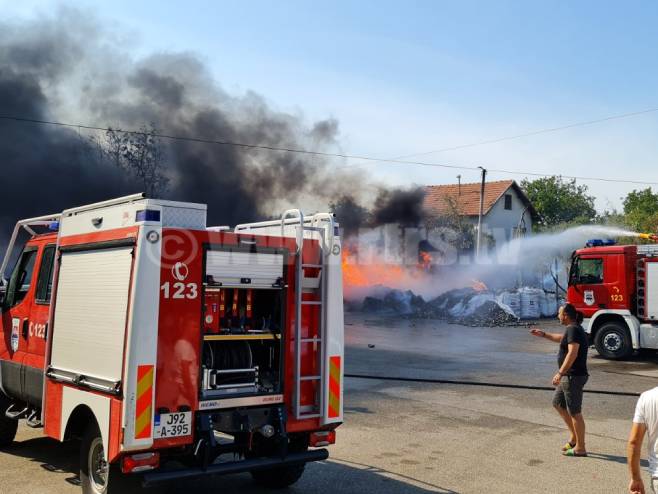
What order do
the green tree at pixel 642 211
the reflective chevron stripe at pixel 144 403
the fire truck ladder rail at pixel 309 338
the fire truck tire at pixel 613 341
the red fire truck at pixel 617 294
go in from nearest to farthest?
the reflective chevron stripe at pixel 144 403, the fire truck ladder rail at pixel 309 338, the red fire truck at pixel 617 294, the fire truck tire at pixel 613 341, the green tree at pixel 642 211

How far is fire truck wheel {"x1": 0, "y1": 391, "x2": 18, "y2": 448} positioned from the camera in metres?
7.38

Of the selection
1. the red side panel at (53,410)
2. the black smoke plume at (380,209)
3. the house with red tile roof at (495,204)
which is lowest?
the red side panel at (53,410)

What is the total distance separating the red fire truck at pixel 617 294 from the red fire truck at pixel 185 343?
1241 centimetres

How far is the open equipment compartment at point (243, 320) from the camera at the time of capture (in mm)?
5469

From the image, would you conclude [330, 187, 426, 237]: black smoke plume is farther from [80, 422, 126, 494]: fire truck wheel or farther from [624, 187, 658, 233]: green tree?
[80, 422, 126, 494]: fire truck wheel

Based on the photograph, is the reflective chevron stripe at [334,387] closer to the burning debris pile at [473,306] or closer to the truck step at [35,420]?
the truck step at [35,420]

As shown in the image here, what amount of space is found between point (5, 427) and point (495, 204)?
41.1 meters

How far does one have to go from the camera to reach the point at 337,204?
3341 centimetres

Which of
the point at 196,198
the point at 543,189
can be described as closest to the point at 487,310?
the point at 196,198

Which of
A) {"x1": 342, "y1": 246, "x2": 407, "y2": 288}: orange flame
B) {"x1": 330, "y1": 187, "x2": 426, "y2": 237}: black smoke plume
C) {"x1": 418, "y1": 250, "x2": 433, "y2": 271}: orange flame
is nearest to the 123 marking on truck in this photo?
{"x1": 330, "y1": 187, "x2": 426, "y2": 237}: black smoke plume

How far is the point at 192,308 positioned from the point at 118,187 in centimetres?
2670

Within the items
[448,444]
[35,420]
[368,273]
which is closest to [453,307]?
[368,273]

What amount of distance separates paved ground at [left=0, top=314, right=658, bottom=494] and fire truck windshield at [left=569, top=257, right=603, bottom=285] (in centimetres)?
295

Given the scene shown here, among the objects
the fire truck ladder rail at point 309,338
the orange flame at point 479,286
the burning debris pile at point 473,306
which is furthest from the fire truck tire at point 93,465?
the orange flame at point 479,286
